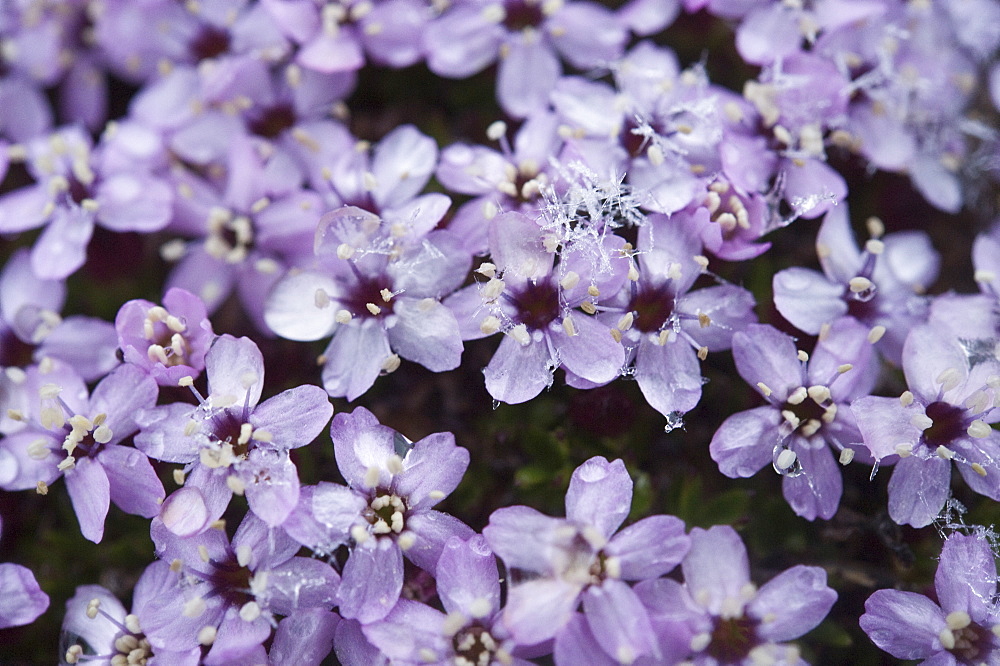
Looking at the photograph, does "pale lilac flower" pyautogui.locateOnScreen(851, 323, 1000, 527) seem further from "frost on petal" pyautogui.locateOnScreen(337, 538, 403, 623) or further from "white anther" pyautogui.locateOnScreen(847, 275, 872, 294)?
"frost on petal" pyautogui.locateOnScreen(337, 538, 403, 623)

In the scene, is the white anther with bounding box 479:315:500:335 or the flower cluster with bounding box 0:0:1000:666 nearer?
the flower cluster with bounding box 0:0:1000:666

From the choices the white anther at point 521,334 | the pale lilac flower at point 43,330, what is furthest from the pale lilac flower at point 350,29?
the white anther at point 521,334

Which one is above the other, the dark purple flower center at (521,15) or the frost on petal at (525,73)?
the dark purple flower center at (521,15)

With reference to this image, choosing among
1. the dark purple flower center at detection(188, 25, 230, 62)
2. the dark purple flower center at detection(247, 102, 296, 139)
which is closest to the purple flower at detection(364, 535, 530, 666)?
the dark purple flower center at detection(247, 102, 296, 139)

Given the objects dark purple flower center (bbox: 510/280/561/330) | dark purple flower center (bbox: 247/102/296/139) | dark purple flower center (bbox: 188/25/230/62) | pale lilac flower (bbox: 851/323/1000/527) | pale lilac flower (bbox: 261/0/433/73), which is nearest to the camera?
pale lilac flower (bbox: 851/323/1000/527)

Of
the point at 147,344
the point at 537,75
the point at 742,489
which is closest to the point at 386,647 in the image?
the point at 147,344

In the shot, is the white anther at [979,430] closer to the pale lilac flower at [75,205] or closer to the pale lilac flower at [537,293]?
the pale lilac flower at [537,293]

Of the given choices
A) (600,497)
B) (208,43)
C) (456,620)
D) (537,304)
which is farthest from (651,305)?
(208,43)
